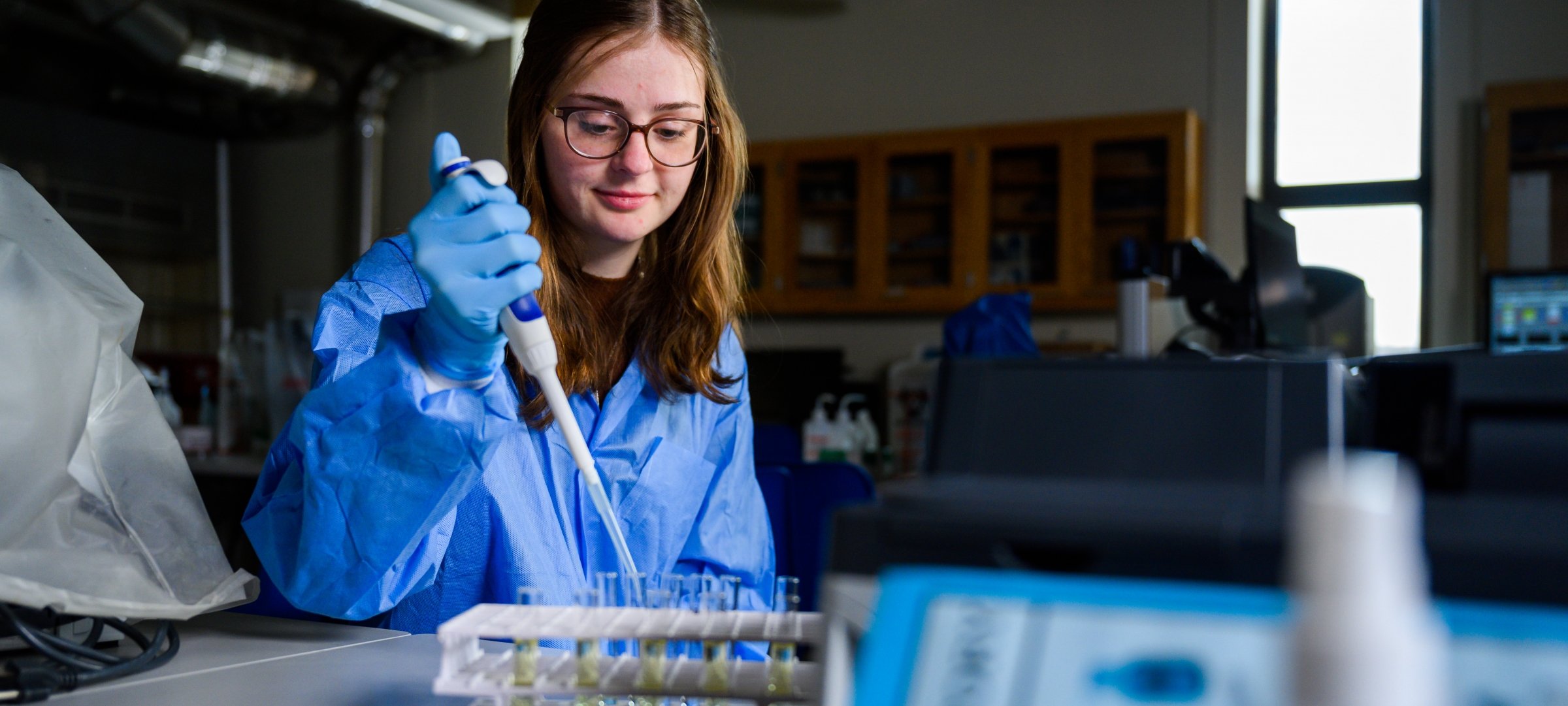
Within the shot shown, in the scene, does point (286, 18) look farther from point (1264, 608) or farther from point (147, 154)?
point (1264, 608)

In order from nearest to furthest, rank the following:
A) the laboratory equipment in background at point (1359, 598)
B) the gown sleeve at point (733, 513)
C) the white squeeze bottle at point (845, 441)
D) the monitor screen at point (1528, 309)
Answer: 1. the laboratory equipment in background at point (1359, 598)
2. the gown sleeve at point (733, 513)
3. the monitor screen at point (1528, 309)
4. the white squeeze bottle at point (845, 441)

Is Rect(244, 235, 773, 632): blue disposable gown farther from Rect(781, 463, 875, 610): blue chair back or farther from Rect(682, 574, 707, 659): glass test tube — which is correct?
Rect(781, 463, 875, 610): blue chair back

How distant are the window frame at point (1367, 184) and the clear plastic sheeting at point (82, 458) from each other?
4.66m

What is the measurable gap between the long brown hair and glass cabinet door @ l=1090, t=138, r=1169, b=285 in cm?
341

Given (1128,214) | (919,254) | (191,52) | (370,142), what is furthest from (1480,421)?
(370,142)

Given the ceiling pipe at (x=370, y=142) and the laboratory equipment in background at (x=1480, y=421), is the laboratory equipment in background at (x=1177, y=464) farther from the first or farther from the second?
the ceiling pipe at (x=370, y=142)

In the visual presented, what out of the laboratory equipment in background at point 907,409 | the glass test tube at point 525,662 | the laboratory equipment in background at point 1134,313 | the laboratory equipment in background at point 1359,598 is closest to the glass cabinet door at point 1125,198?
the laboratory equipment in background at point 907,409

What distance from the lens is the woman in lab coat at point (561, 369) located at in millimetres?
829

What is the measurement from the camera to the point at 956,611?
1.27 feet

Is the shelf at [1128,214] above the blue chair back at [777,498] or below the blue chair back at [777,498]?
above

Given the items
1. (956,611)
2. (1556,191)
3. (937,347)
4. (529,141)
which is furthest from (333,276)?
(956,611)

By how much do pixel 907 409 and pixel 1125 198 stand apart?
4.70 feet

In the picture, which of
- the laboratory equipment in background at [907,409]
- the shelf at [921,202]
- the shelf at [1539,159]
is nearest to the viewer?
the laboratory equipment in background at [907,409]

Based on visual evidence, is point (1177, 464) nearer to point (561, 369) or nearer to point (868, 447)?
point (561, 369)
